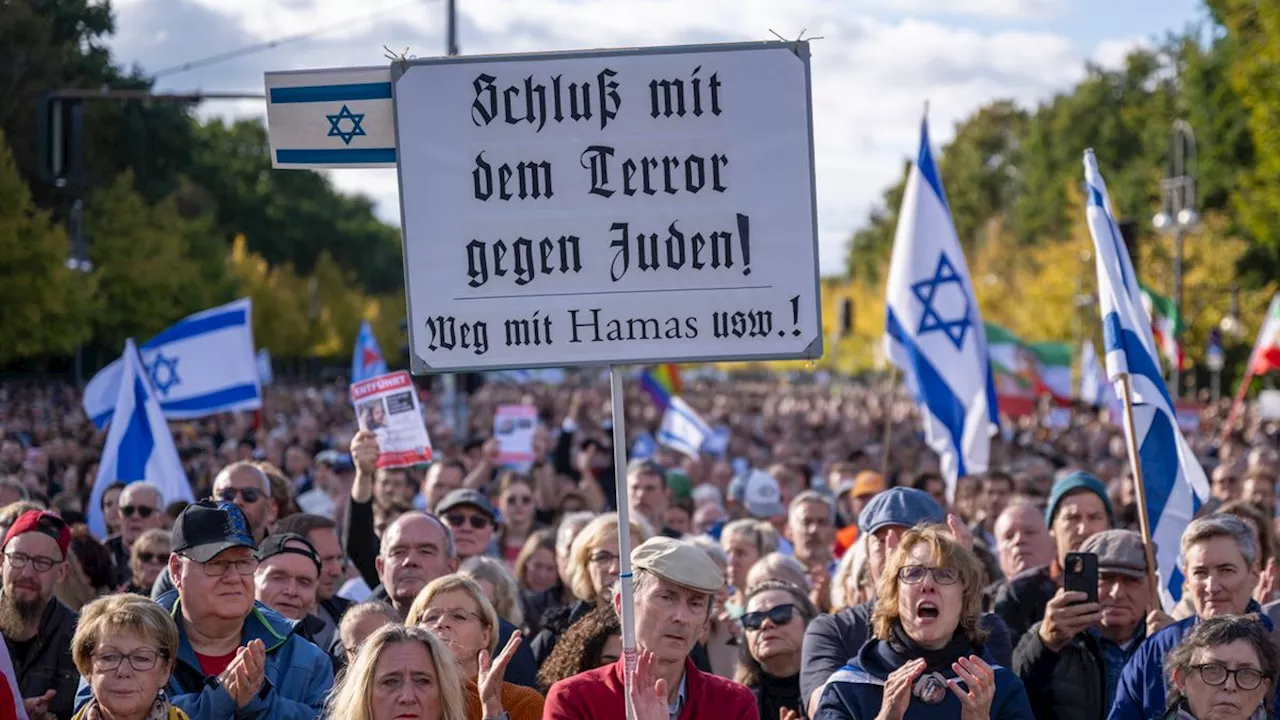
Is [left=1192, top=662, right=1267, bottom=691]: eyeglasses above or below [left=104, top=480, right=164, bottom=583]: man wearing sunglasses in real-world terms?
below

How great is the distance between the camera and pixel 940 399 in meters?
12.0

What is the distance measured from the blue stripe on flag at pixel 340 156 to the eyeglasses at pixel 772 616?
2.56 m

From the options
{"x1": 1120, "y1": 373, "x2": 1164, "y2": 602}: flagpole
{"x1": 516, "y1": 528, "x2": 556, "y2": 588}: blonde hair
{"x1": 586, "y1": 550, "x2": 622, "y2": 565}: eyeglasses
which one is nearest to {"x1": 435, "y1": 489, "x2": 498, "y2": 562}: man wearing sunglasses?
{"x1": 516, "y1": 528, "x2": 556, "y2": 588}: blonde hair

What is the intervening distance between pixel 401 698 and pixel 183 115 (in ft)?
69.7

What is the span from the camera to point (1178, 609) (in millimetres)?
7066

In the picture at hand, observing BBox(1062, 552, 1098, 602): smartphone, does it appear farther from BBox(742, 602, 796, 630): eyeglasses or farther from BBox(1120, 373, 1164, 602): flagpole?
BBox(742, 602, 796, 630): eyeglasses

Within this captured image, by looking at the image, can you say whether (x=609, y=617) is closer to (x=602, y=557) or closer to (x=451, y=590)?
(x=451, y=590)

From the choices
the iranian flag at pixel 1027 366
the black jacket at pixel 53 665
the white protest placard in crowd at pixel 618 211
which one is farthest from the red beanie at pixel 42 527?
the iranian flag at pixel 1027 366

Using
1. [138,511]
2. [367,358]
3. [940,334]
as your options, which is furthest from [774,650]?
[367,358]

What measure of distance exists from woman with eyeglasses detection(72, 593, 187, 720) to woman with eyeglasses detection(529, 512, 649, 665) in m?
2.35

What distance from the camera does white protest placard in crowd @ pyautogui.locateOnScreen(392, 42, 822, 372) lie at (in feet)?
15.5

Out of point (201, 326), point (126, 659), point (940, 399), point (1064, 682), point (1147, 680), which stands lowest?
point (1064, 682)

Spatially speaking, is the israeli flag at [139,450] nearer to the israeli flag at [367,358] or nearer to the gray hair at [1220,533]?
→ the israeli flag at [367,358]

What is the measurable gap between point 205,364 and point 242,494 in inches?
286
